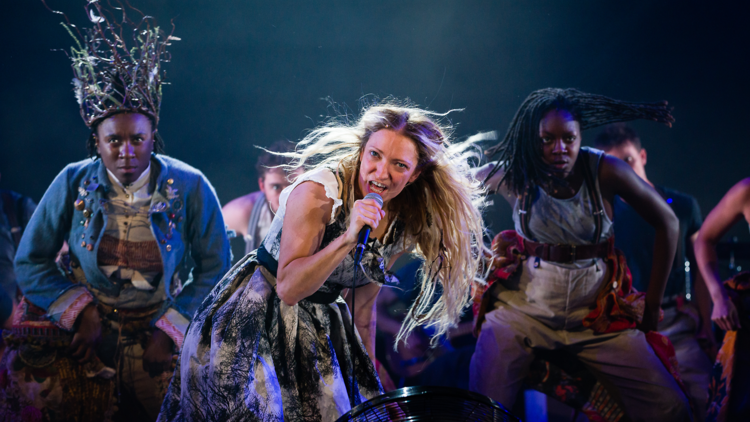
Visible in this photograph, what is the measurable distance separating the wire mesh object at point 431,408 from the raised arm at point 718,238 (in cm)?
250

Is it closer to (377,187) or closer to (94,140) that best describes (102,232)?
(94,140)

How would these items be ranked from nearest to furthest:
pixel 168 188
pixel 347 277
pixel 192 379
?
pixel 192 379, pixel 347 277, pixel 168 188

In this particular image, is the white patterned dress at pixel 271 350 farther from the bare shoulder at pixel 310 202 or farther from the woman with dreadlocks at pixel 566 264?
the woman with dreadlocks at pixel 566 264

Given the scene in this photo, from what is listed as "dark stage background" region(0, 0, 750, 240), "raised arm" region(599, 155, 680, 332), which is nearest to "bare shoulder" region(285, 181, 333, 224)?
"dark stage background" region(0, 0, 750, 240)

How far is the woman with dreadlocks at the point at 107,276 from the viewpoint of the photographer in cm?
336

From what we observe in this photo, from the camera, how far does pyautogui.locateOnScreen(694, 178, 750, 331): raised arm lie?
10.9ft

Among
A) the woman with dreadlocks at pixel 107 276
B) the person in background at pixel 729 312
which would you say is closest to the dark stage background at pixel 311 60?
the woman with dreadlocks at pixel 107 276

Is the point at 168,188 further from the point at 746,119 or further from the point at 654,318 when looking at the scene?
the point at 746,119

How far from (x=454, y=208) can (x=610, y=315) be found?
1.43 metres

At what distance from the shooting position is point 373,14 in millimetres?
3717

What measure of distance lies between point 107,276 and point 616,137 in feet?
10.9

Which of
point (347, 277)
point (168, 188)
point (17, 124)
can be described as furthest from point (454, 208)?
point (17, 124)

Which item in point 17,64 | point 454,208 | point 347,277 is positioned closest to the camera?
point 347,277

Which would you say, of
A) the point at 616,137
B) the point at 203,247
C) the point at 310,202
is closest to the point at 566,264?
the point at 616,137
